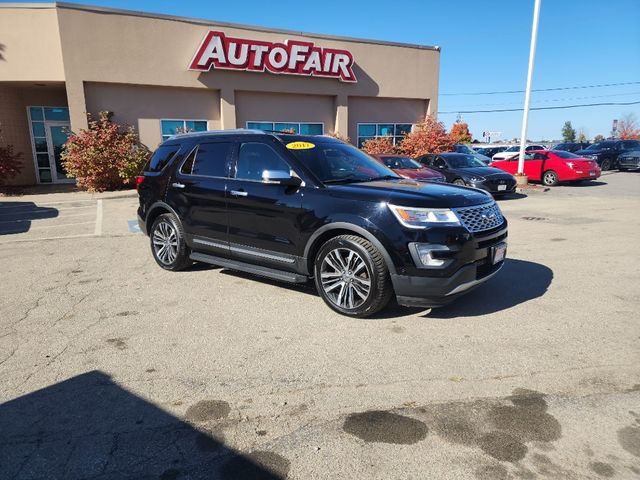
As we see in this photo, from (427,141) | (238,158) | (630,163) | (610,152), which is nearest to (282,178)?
(238,158)

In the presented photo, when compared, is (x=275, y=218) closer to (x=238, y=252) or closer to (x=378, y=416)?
(x=238, y=252)

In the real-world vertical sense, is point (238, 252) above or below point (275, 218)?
below

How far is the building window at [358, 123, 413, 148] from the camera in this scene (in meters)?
21.8

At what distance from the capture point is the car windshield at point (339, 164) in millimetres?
4906

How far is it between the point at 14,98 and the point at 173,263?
15.9 metres

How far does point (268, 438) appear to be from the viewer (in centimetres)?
269

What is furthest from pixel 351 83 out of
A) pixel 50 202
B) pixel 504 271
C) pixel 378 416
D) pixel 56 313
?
pixel 378 416

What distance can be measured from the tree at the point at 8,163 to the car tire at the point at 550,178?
2010 centimetres

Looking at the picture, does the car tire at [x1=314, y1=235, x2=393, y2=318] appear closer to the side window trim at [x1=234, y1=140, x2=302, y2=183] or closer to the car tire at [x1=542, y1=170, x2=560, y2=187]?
the side window trim at [x1=234, y1=140, x2=302, y2=183]

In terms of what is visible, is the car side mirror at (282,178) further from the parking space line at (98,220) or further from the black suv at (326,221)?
the parking space line at (98,220)

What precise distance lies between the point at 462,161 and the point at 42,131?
645 inches

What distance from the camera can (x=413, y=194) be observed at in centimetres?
434

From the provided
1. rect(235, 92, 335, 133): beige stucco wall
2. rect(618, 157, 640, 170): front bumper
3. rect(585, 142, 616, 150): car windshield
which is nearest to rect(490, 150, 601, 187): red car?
rect(618, 157, 640, 170): front bumper

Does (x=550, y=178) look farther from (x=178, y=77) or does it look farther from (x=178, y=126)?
(x=178, y=77)
